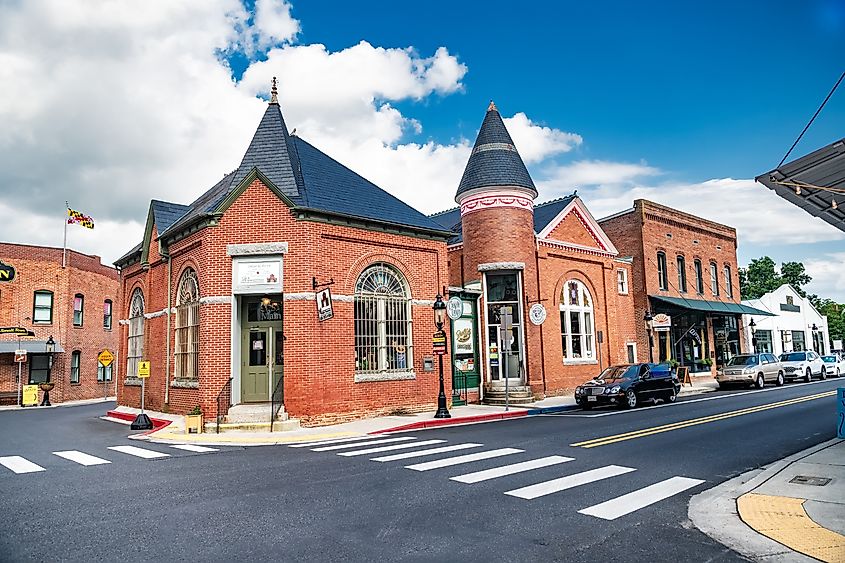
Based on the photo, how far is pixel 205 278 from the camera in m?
17.4

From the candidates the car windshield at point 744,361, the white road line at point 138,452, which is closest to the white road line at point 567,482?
the white road line at point 138,452

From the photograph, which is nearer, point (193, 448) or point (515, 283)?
point (193, 448)

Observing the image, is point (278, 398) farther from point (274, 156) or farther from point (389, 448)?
point (274, 156)

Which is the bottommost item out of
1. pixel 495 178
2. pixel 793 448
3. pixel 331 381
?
pixel 793 448

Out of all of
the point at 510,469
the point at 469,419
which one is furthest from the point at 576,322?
the point at 510,469

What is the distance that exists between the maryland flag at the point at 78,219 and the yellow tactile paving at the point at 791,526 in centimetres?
4034

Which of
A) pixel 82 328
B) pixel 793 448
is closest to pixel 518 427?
pixel 793 448

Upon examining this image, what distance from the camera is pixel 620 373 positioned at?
70.9 feet

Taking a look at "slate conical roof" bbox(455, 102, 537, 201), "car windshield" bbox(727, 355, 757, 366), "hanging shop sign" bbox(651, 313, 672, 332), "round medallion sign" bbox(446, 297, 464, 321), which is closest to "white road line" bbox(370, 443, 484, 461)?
"round medallion sign" bbox(446, 297, 464, 321)

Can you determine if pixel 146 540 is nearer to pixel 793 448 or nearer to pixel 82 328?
pixel 793 448

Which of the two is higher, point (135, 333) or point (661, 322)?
point (661, 322)

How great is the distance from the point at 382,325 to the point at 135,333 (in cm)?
1085

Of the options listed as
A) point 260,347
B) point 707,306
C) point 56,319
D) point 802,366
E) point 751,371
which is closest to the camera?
point 260,347

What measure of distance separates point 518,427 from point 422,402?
14.5 feet
